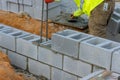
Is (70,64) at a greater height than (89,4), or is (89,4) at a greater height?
(89,4)

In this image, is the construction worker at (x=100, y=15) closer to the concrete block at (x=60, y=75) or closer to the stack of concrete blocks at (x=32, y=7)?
the concrete block at (x=60, y=75)

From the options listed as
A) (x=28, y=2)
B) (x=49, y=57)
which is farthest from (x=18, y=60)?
(x=28, y=2)

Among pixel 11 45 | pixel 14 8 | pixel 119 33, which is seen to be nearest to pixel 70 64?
pixel 11 45

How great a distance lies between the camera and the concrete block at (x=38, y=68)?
5.53m

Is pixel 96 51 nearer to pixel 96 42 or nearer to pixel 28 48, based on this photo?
pixel 96 42

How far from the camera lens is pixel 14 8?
8156mm

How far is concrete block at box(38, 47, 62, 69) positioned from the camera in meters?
5.32

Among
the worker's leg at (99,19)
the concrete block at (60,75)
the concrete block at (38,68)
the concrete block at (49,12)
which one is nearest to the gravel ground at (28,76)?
the concrete block at (38,68)

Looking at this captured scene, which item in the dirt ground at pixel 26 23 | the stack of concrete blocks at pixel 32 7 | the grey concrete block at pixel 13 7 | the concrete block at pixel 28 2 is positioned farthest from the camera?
the grey concrete block at pixel 13 7

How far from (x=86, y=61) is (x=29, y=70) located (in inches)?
48.4

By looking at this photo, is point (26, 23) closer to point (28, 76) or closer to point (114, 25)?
point (114, 25)

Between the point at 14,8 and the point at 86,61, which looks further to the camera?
the point at 14,8

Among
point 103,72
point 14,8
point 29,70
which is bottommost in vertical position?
point 29,70

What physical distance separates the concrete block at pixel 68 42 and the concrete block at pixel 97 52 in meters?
0.10
